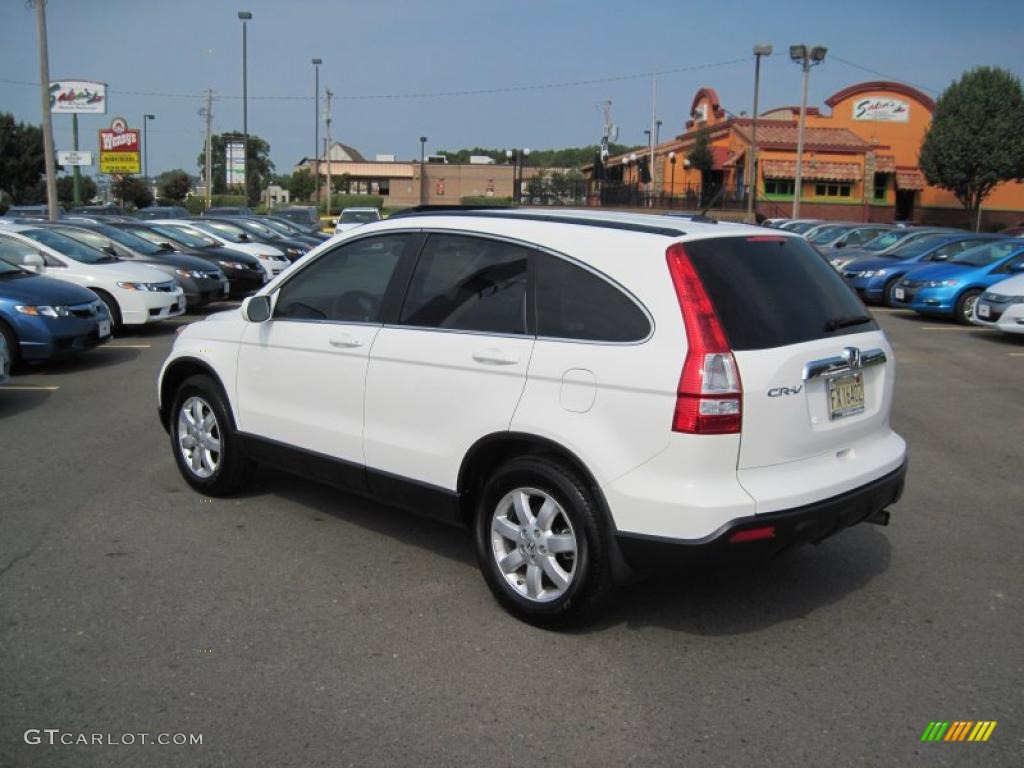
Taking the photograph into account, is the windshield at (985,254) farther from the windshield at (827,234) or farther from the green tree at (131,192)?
the green tree at (131,192)

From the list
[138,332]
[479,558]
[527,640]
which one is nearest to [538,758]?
[527,640]

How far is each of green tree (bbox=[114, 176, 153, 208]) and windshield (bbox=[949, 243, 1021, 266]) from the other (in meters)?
61.6

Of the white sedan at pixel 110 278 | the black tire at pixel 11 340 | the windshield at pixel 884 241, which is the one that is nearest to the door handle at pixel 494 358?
the black tire at pixel 11 340

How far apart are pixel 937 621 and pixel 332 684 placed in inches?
108

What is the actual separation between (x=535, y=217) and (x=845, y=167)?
46.1 m

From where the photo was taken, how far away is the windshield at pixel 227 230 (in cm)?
2175

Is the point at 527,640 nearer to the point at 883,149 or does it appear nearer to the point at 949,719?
the point at 949,719

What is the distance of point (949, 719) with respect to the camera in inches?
138

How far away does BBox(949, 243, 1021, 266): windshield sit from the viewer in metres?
16.7

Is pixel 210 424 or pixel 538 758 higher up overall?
pixel 210 424

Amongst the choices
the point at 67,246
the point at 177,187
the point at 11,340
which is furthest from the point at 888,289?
the point at 177,187

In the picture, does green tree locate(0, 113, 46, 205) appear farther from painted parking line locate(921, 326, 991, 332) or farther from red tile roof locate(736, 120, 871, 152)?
painted parking line locate(921, 326, 991, 332)

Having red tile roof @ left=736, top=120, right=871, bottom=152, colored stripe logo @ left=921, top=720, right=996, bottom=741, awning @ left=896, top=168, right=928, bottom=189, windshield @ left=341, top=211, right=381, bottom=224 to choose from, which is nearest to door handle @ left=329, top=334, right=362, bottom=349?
colored stripe logo @ left=921, top=720, right=996, bottom=741

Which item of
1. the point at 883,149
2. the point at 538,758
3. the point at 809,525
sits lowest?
the point at 538,758
